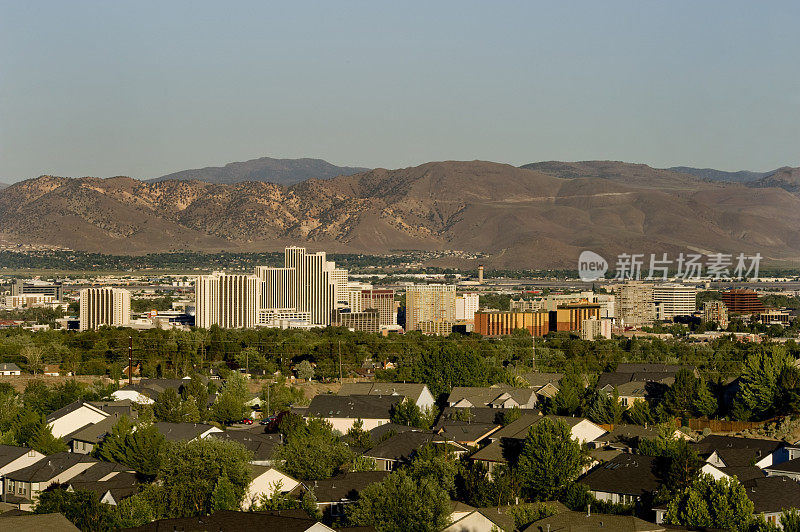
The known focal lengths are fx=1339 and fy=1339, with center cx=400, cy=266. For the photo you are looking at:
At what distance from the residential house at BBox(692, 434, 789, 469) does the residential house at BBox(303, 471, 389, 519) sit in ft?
23.9

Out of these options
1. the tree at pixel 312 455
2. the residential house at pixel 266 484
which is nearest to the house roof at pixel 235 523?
the residential house at pixel 266 484

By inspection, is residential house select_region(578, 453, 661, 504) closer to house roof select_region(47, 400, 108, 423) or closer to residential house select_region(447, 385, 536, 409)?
residential house select_region(447, 385, 536, 409)

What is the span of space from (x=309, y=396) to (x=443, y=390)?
5709 millimetres

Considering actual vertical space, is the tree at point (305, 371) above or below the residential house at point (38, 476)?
below

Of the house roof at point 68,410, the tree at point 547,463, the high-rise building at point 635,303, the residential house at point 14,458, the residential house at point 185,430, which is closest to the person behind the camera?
the tree at point 547,463

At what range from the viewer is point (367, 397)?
43375 mm

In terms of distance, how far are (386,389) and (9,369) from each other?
21.0m

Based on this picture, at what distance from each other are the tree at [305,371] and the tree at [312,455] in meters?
25.1

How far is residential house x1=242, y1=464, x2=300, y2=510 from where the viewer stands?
2648 cm

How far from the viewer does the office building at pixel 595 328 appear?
105 m

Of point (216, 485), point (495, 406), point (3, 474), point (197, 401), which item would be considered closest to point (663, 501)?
point (216, 485)

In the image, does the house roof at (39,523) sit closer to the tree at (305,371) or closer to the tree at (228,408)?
the tree at (228,408)

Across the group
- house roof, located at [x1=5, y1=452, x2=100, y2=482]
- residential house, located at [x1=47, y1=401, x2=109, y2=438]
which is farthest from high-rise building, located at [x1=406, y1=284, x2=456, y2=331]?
house roof, located at [x1=5, y1=452, x2=100, y2=482]

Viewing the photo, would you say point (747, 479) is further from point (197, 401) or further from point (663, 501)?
point (197, 401)
